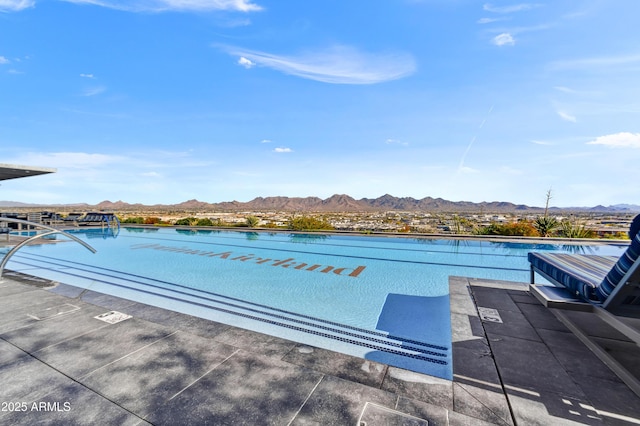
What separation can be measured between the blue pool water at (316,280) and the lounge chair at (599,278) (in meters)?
1.64

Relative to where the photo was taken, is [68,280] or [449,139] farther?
[449,139]

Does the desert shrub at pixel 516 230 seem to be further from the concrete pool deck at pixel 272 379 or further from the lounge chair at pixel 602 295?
the concrete pool deck at pixel 272 379

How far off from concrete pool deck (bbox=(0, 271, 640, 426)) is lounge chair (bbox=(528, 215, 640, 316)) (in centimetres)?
55

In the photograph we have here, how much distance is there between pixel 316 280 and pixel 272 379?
4717 millimetres

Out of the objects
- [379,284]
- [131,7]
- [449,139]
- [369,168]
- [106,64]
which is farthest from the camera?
[369,168]

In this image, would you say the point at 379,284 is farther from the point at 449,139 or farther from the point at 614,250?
the point at 449,139

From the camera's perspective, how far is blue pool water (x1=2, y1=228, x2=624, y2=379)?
402 centimetres

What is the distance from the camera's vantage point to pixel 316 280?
677 centimetres

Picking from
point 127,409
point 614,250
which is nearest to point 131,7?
point 127,409

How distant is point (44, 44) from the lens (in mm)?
10570

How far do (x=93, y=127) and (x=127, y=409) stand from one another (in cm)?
2376

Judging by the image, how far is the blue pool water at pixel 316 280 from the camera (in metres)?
4.02

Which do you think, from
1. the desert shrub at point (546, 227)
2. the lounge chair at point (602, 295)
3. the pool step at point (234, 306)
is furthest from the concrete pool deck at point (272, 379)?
the desert shrub at point (546, 227)

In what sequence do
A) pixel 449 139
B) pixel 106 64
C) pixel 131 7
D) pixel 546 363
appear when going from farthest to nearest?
pixel 449 139
pixel 106 64
pixel 131 7
pixel 546 363
